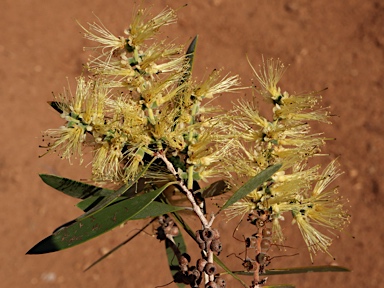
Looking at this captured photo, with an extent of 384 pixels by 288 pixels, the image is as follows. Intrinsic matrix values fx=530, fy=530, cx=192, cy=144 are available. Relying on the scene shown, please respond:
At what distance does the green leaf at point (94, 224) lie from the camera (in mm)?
837

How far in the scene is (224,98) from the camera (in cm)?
307

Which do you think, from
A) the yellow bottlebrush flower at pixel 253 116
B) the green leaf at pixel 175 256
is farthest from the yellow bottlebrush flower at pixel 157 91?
the green leaf at pixel 175 256

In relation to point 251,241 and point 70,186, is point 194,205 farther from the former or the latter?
point 70,186

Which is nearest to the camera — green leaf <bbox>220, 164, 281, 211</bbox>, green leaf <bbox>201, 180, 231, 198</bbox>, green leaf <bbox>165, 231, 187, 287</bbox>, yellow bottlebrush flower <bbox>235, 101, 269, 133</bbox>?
green leaf <bbox>220, 164, 281, 211</bbox>

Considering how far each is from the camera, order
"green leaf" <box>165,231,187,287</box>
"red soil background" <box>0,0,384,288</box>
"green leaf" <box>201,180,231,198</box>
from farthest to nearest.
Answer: "red soil background" <box>0,0,384,288</box> < "green leaf" <box>165,231,187,287</box> < "green leaf" <box>201,180,231,198</box>

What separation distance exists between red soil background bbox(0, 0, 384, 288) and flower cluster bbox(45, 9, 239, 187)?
1729 millimetres

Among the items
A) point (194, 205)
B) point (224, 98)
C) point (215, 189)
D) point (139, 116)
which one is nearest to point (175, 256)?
point (215, 189)

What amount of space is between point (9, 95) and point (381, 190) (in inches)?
87.9

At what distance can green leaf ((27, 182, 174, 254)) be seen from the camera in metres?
0.84

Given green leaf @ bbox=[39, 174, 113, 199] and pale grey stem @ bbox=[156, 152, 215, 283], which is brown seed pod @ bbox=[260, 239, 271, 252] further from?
green leaf @ bbox=[39, 174, 113, 199]

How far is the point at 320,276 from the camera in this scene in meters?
2.61

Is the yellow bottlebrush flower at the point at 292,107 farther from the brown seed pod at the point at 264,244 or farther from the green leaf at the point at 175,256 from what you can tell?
the green leaf at the point at 175,256

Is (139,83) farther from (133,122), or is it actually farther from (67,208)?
(67,208)

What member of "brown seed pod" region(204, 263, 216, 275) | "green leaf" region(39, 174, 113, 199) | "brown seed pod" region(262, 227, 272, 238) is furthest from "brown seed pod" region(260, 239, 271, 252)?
"green leaf" region(39, 174, 113, 199)
